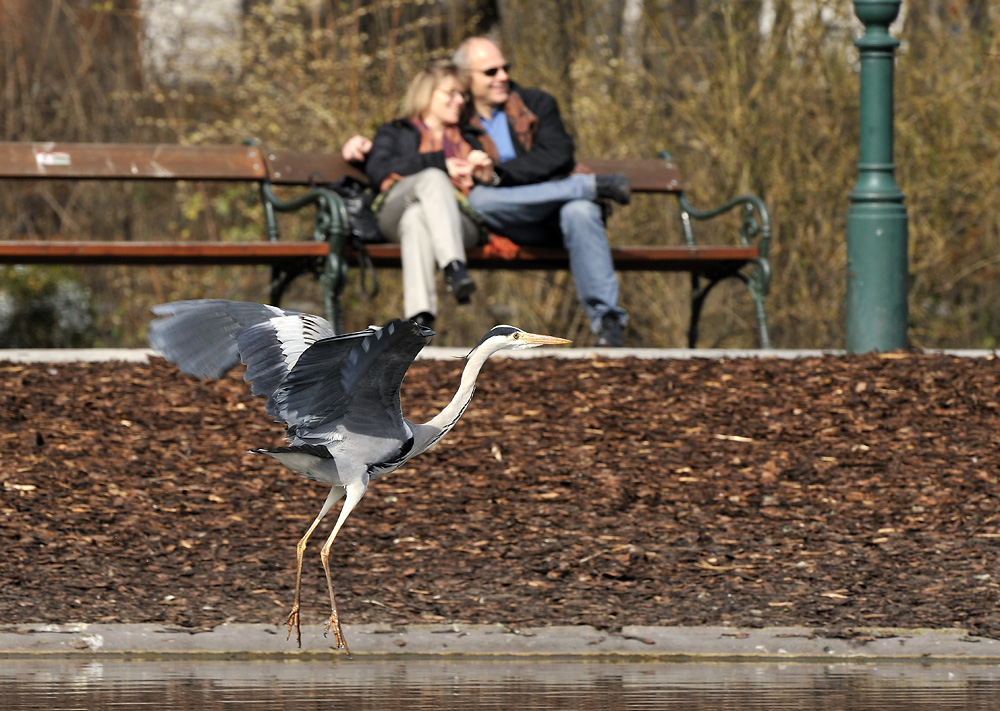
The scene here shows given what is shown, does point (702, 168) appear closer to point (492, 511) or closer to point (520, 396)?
point (520, 396)

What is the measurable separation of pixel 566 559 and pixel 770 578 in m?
0.66

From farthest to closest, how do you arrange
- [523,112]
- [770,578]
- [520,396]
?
[523,112] < [520,396] < [770,578]

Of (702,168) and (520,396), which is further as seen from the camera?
(702,168)

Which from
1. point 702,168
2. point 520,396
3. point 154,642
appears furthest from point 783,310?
point 154,642

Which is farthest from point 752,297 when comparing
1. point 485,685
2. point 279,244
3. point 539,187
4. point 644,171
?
point 485,685

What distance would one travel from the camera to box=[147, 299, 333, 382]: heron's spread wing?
4137 millimetres

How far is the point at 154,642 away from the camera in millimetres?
4754

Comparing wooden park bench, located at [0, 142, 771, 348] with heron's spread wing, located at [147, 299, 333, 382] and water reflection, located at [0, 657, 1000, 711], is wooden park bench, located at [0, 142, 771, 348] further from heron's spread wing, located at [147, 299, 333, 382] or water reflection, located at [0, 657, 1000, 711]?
heron's spread wing, located at [147, 299, 333, 382]

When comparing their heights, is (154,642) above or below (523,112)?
below

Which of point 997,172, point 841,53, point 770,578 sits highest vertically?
point 841,53

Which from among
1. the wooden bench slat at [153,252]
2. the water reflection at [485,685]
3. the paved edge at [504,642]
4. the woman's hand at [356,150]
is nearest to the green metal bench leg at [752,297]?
the woman's hand at [356,150]

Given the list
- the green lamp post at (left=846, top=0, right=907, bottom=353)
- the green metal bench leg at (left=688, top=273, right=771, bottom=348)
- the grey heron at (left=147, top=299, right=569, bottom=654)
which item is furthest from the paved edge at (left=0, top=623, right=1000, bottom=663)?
the green metal bench leg at (left=688, top=273, right=771, bottom=348)

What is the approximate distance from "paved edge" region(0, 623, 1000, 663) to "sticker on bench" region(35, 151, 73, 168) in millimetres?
4097

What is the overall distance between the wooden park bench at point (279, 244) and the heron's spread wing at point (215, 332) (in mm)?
3636
